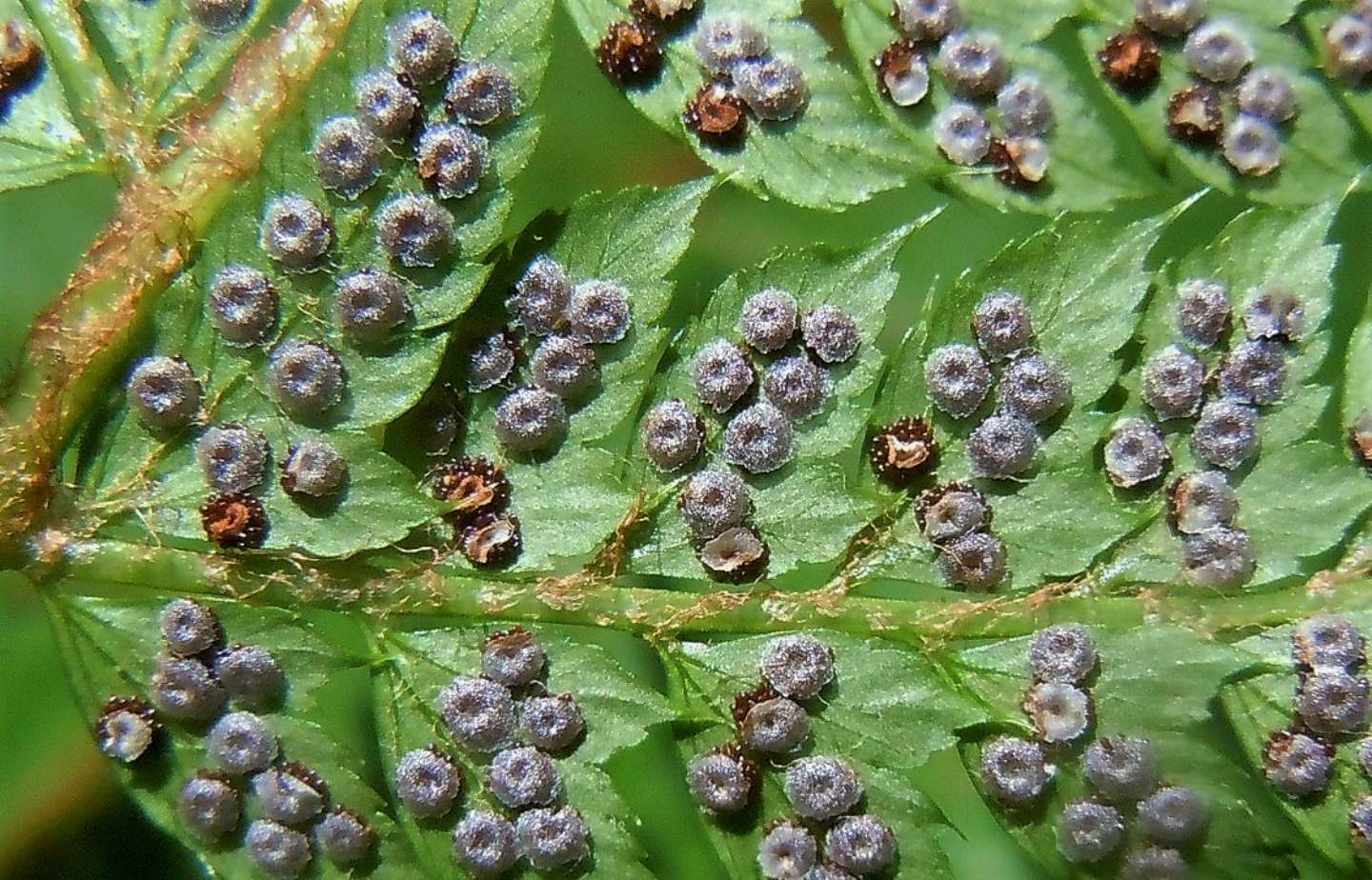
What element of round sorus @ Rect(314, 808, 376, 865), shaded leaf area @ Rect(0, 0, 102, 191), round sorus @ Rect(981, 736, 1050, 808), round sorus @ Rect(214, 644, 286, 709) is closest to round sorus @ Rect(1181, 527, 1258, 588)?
round sorus @ Rect(981, 736, 1050, 808)

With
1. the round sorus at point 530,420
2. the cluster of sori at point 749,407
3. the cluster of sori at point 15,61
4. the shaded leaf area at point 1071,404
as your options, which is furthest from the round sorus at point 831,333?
the cluster of sori at point 15,61

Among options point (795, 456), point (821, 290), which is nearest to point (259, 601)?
point (795, 456)

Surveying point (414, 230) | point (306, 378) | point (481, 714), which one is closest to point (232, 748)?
Answer: point (481, 714)

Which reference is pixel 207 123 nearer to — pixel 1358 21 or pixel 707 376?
pixel 707 376

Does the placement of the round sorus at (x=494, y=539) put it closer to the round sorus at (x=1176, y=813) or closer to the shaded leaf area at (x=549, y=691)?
the shaded leaf area at (x=549, y=691)

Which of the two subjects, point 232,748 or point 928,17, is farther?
point 928,17

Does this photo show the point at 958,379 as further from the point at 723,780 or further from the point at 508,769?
the point at 508,769
